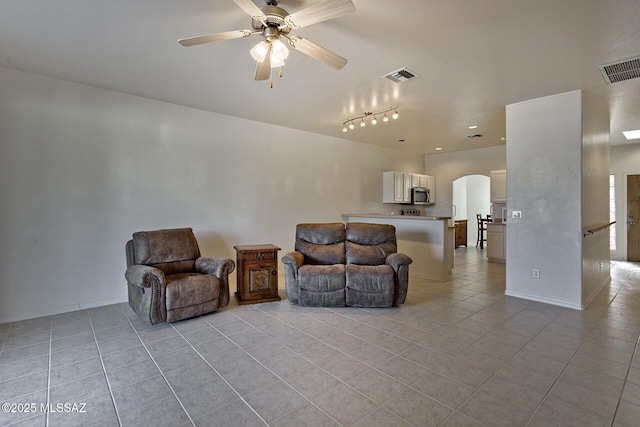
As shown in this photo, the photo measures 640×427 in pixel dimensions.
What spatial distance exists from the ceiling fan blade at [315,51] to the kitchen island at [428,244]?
134 inches

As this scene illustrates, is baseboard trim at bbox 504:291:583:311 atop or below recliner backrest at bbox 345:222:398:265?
below

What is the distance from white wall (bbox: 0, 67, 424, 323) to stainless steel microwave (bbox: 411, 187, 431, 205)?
3.75 meters

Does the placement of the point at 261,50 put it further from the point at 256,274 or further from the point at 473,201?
the point at 473,201

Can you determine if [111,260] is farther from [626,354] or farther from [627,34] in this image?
[627,34]

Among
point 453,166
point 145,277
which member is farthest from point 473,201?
point 145,277

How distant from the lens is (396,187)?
7.33 meters

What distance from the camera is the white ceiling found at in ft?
7.32

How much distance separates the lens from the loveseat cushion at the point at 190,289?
3.24 m

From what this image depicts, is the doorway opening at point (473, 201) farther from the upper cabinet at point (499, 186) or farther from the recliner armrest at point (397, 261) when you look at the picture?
the recliner armrest at point (397, 261)

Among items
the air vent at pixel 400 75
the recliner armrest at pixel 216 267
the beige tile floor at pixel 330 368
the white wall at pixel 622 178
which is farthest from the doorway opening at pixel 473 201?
the recliner armrest at pixel 216 267

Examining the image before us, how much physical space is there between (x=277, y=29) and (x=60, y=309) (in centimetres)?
393

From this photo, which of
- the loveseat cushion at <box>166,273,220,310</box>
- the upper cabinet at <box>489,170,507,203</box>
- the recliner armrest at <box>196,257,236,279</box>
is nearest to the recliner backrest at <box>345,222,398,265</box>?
the recliner armrest at <box>196,257,236,279</box>

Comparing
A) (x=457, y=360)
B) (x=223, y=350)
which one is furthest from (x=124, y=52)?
(x=457, y=360)

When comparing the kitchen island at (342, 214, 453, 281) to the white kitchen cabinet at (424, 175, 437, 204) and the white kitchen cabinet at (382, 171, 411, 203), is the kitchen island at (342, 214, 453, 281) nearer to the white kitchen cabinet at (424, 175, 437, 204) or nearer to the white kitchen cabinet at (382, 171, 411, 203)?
the white kitchen cabinet at (382, 171, 411, 203)
